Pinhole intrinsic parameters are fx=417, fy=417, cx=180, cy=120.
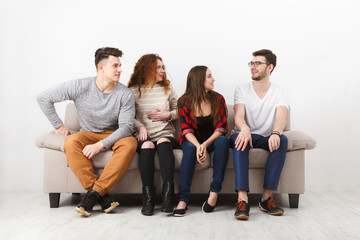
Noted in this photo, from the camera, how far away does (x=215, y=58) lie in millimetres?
3758

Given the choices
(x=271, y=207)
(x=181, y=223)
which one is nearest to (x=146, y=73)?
(x=181, y=223)

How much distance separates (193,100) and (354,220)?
1291mm

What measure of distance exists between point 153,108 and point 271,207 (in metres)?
1.12

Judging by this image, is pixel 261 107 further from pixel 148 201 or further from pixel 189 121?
pixel 148 201

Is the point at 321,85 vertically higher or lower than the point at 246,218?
higher

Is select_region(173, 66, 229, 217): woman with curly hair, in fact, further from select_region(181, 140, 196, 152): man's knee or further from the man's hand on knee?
the man's hand on knee

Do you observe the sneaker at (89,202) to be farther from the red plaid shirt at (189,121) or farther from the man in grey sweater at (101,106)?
the red plaid shirt at (189,121)

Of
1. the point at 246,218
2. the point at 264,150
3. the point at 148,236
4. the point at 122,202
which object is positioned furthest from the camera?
the point at 122,202

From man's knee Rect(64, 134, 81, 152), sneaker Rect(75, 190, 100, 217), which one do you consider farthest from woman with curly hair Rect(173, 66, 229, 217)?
man's knee Rect(64, 134, 81, 152)

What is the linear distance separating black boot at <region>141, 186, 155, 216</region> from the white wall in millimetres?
1299

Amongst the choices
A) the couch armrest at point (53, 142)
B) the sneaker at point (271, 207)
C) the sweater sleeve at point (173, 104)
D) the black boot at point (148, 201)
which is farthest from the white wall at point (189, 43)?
the black boot at point (148, 201)

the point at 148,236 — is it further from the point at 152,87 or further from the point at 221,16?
the point at 221,16

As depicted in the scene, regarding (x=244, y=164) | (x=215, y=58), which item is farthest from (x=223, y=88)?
(x=244, y=164)

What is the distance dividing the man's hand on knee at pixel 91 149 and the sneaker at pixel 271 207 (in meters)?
1.14
